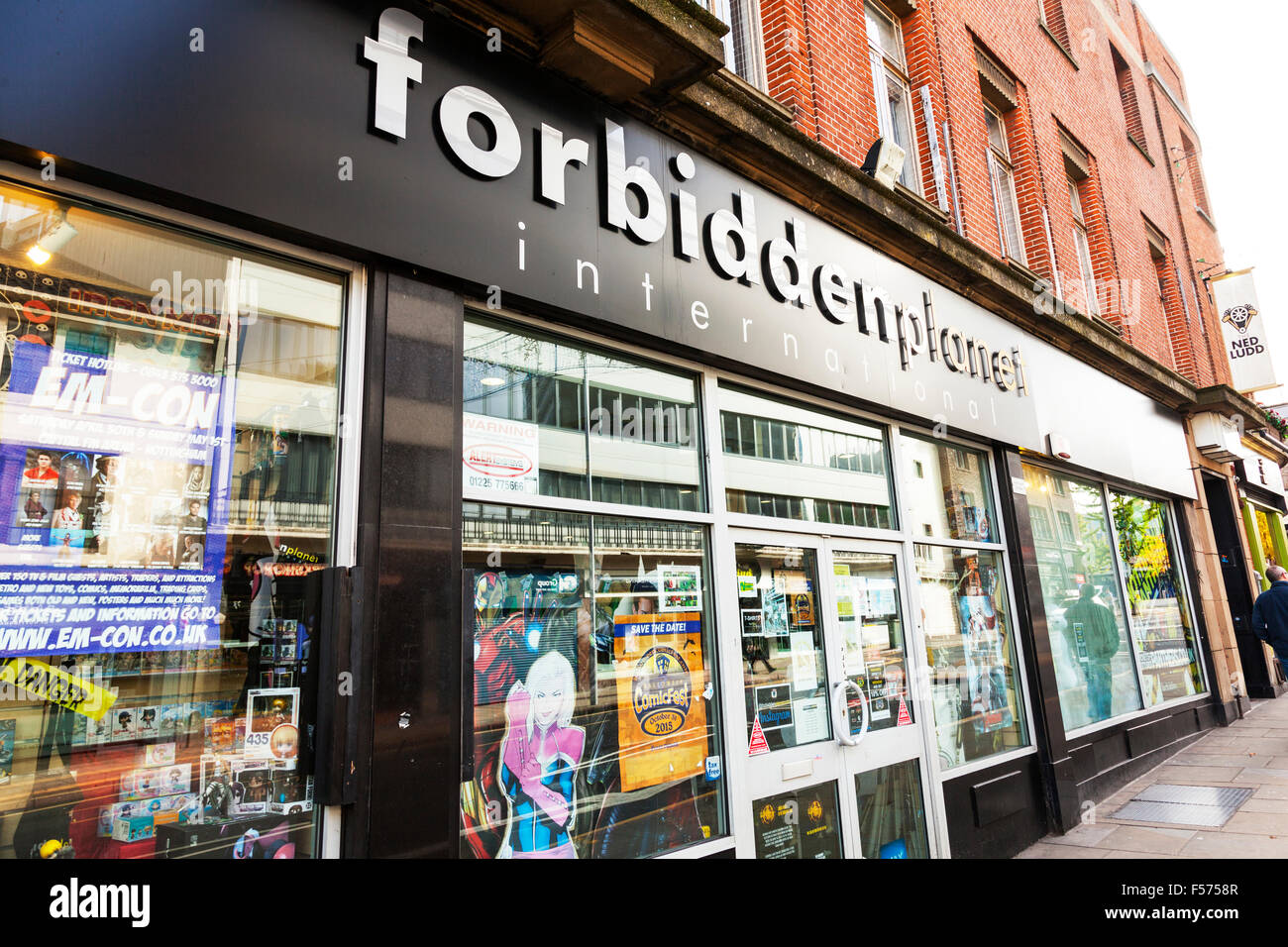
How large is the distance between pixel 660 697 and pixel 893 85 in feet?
21.8

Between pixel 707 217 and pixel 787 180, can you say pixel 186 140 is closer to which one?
pixel 707 217

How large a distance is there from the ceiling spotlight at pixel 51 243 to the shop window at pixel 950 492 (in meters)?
5.25

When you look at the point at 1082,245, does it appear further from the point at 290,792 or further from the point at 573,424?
the point at 290,792

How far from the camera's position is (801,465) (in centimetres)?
510

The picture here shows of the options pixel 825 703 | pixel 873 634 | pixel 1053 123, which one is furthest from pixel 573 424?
pixel 1053 123

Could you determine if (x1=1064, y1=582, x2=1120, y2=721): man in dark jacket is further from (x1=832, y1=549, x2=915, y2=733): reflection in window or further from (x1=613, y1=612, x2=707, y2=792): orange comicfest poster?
(x1=613, y1=612, x2=707, y2=792): orange comicfest poster

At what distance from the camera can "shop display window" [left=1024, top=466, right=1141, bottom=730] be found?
738cm

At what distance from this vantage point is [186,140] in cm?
249

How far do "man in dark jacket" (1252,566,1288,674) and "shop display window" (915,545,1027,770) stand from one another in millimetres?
5260

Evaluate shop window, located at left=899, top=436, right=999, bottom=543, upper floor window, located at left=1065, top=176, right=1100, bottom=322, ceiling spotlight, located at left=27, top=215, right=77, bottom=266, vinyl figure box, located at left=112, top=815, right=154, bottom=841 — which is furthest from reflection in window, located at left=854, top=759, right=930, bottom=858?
upper floor window, located at left=1065, top=176, right=1100, bottom=322

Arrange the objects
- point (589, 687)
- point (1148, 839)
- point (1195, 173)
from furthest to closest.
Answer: point (1195, 173), point (1148, 839), point (589, 687)

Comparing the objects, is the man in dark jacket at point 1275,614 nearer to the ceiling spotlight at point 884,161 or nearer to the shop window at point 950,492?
the shop window at point 950,492

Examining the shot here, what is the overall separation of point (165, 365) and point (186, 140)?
0.74 meters
